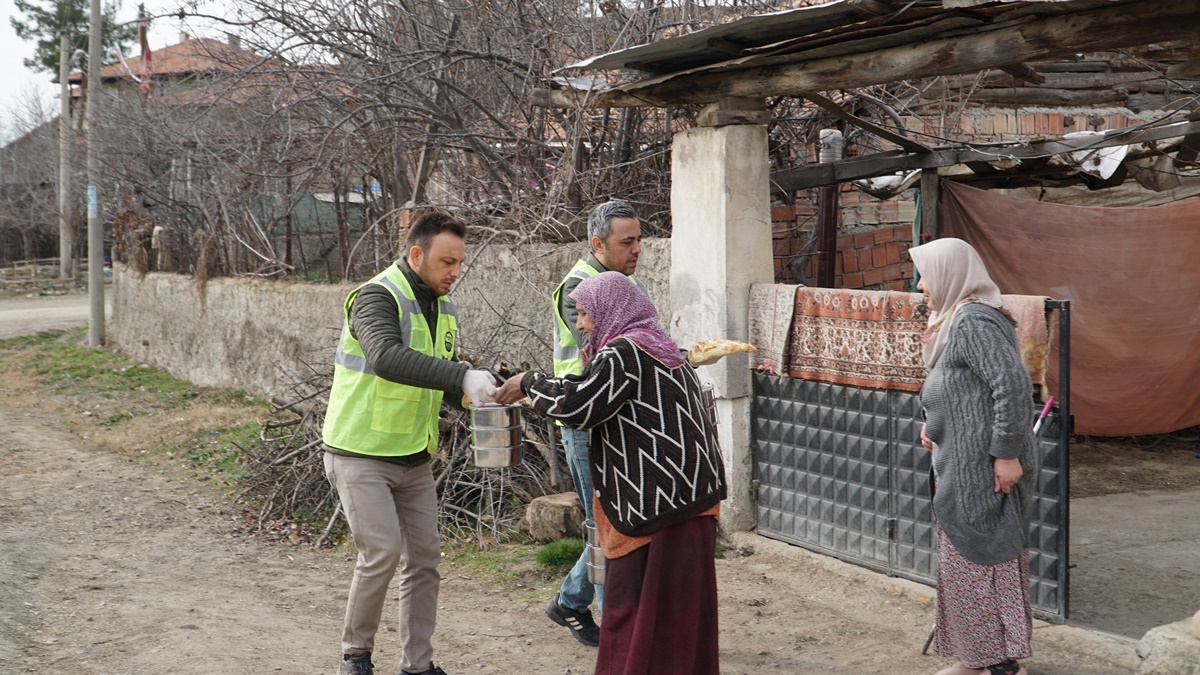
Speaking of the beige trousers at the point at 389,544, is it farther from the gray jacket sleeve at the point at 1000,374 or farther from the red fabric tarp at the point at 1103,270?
the red fabric tarp at the point at 1103,270

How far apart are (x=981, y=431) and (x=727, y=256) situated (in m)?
2.47

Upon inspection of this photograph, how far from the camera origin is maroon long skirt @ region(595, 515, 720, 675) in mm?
3418

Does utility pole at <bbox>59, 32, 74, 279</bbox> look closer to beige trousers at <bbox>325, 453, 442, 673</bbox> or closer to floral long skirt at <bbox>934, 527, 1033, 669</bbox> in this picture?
beige trousers at <bbox>325, 453, 442, 673</bbox>

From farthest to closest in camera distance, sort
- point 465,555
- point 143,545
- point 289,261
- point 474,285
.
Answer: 1. point 289,261
2. point 474,285
3. point 143,545
4. point 465,555

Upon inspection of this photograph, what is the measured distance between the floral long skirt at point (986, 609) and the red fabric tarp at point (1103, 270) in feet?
14.0

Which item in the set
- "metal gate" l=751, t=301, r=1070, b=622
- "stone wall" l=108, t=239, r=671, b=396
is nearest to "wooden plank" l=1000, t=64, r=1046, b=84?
"metal gate" l=751, t=301, r=1070, b=622

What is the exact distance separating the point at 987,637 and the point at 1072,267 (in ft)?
15.3

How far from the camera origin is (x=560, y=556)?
6039 millimetres

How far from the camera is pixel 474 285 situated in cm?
814

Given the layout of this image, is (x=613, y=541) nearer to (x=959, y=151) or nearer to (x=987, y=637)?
(x=987, y=637)

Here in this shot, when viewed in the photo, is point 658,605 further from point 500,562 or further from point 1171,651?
point 500,562

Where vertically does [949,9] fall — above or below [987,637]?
above

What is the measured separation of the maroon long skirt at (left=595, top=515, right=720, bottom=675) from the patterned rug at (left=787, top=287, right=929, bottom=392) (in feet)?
7.14

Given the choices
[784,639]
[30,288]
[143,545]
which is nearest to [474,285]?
[143,545]
